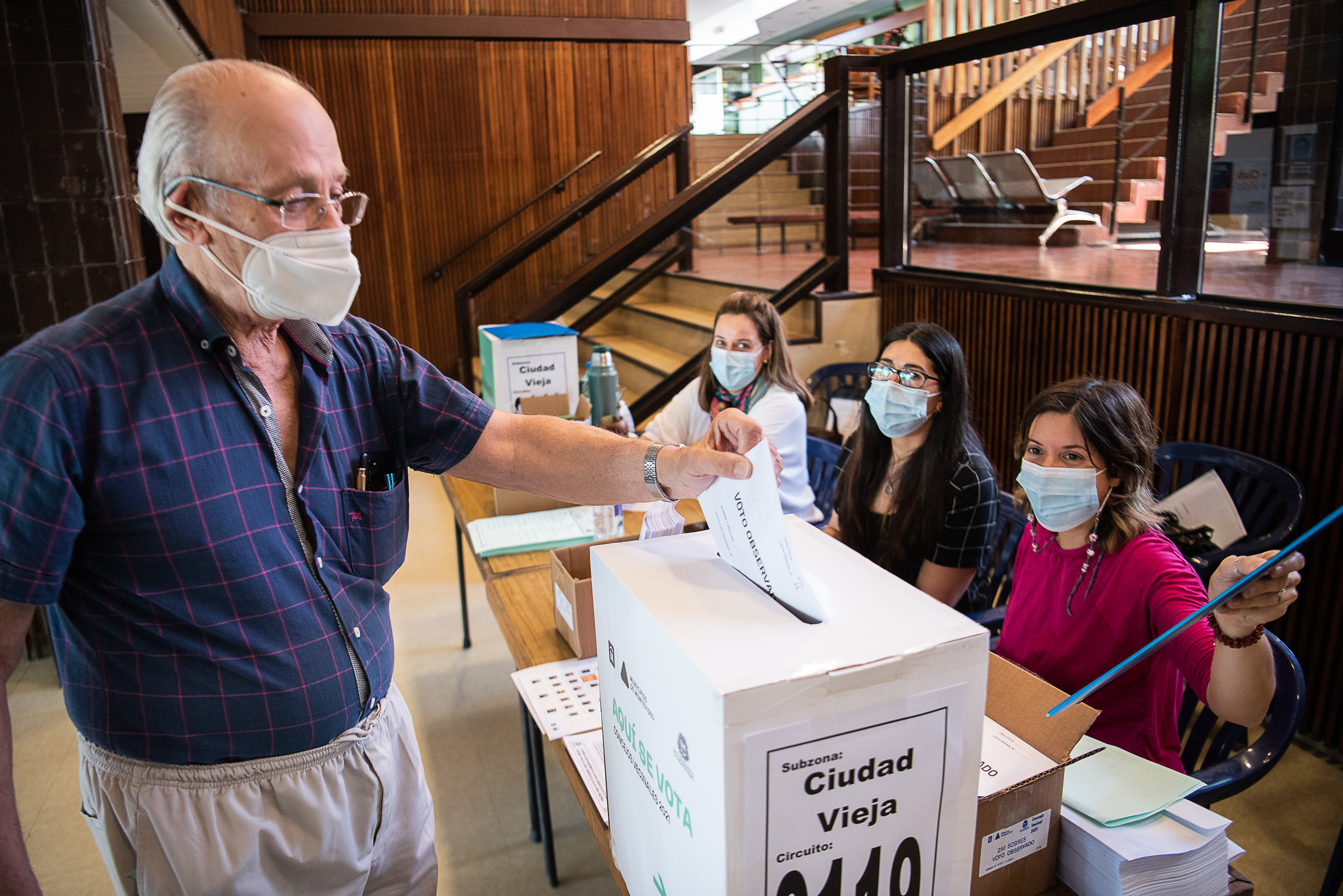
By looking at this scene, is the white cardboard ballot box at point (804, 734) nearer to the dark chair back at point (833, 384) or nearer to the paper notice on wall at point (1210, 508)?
the paper notice on wall at point (1210, 508)

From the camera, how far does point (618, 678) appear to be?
0.90 meters

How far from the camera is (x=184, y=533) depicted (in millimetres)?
958

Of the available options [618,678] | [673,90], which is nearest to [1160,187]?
[618,678]

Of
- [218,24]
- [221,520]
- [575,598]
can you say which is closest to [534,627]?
[575,598]

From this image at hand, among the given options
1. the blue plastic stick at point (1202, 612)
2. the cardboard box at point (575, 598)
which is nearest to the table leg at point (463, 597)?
the cardboard box at point (575, 598)

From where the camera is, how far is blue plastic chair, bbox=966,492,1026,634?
6.70 feet

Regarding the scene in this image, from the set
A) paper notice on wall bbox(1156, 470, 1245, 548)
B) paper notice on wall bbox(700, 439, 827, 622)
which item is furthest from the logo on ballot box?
paper notice on wall bbox(1156, 470, 1245, 548)

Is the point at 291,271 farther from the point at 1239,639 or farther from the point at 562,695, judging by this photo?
the point at 1239,639

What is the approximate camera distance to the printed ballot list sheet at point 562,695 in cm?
144

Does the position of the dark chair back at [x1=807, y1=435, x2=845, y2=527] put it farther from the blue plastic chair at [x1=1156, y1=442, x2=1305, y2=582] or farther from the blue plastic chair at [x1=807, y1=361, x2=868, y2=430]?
the blue plastic chair at [x1=1156, y1=442, x2=1305, y2=582]

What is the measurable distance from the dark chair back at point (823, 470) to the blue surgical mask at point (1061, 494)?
1192 mm

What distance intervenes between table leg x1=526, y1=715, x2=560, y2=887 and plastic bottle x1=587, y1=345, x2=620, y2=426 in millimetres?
1092

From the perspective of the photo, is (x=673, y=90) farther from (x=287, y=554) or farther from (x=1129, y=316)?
(x=287, y=554)

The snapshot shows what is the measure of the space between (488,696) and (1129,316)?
2603 millimetres
